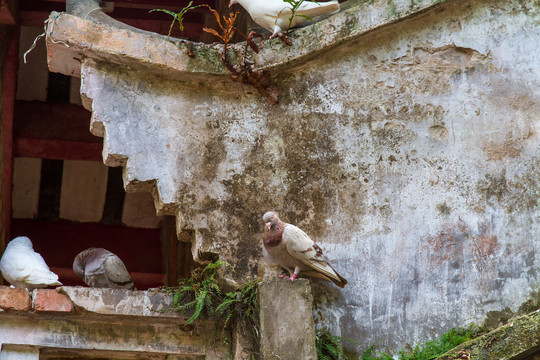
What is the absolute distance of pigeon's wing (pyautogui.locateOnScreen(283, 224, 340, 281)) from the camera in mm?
5906

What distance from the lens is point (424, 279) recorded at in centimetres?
636

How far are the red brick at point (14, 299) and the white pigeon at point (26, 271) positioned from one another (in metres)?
0.33

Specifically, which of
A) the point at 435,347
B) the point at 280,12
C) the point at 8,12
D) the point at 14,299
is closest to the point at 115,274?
the point at 14,299

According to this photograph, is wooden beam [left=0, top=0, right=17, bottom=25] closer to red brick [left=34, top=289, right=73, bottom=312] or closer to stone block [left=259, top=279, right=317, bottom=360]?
red brick [left=34, top=289, right=73, bottom=312]

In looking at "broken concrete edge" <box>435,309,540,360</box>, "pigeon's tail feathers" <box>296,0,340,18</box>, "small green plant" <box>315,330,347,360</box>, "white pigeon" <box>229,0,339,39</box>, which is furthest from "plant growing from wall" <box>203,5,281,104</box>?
"broken concrete edge" <box>435,309,540,360</box>

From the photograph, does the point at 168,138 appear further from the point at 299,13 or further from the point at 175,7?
the point at 175,7

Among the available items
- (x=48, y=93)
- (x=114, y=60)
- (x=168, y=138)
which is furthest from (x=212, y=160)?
(x=48, y=93)

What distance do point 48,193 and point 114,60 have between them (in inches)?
177

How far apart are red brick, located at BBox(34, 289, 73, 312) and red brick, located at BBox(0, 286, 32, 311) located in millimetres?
62

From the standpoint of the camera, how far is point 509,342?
5.46 metres

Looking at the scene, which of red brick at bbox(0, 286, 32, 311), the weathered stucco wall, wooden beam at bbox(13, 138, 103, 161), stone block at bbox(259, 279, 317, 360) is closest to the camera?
stone block at bbox(259, 279, 317, 360)

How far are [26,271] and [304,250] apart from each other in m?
2.18

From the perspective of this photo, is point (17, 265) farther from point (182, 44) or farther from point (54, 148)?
point (54, 148)

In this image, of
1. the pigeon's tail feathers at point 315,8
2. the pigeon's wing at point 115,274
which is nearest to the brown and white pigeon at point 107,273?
the pigeon's wing at point 115,274
